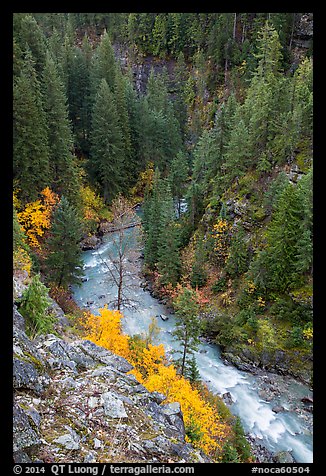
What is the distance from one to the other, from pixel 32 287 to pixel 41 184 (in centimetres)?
2231

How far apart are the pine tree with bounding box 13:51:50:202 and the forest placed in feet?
0.43

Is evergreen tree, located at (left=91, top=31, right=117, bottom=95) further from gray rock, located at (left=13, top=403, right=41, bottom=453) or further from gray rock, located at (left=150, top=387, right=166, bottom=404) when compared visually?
gray rock, located at (left=13, top=403, right=41, bottom=453)

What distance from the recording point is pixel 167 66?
7294cm

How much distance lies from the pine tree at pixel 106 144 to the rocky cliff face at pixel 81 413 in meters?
33.8

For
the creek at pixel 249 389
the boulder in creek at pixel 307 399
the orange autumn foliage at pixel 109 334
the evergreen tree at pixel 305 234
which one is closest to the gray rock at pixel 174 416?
the orange autumn foliage at pixel 109 334

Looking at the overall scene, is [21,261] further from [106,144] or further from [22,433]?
[106,144]

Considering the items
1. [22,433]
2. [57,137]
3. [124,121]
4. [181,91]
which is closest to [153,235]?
[57,137]

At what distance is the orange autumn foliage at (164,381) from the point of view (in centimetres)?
Answer: 1490

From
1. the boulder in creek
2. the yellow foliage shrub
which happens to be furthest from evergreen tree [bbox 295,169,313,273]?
the yellow foliage shrub

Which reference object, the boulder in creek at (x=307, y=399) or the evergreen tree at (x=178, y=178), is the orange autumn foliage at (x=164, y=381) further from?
the evergreen tree at (x=178, y=178)

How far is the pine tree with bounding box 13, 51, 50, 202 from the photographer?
101 ft
